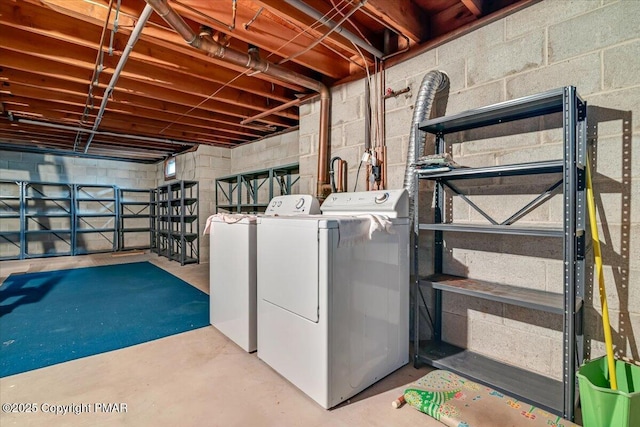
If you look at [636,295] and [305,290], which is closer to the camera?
[636,295]

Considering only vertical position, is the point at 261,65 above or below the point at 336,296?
above

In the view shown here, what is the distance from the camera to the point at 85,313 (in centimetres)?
305

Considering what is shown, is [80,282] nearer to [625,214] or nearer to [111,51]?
[111,51]

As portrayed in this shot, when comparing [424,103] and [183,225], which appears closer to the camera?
[424,103]

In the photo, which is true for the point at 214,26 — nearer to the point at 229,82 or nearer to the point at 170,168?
the point at 229,82

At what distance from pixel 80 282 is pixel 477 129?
5212 millimetres

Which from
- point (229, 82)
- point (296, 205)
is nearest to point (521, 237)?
point (296, 205)

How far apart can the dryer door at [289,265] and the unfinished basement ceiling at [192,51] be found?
135 cm

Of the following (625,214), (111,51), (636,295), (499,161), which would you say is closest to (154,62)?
(111,51)

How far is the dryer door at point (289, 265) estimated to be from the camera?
166cm

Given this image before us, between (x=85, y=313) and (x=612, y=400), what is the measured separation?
13.0ft

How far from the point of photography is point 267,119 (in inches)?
171

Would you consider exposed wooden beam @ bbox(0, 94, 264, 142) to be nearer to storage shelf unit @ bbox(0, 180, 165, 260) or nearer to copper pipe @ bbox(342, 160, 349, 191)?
storage shelf unit @ bbox(0, 180, 165, 260)

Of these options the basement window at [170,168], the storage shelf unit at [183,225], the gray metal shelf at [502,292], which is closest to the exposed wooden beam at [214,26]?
the gray metal shelf at [502,292]
